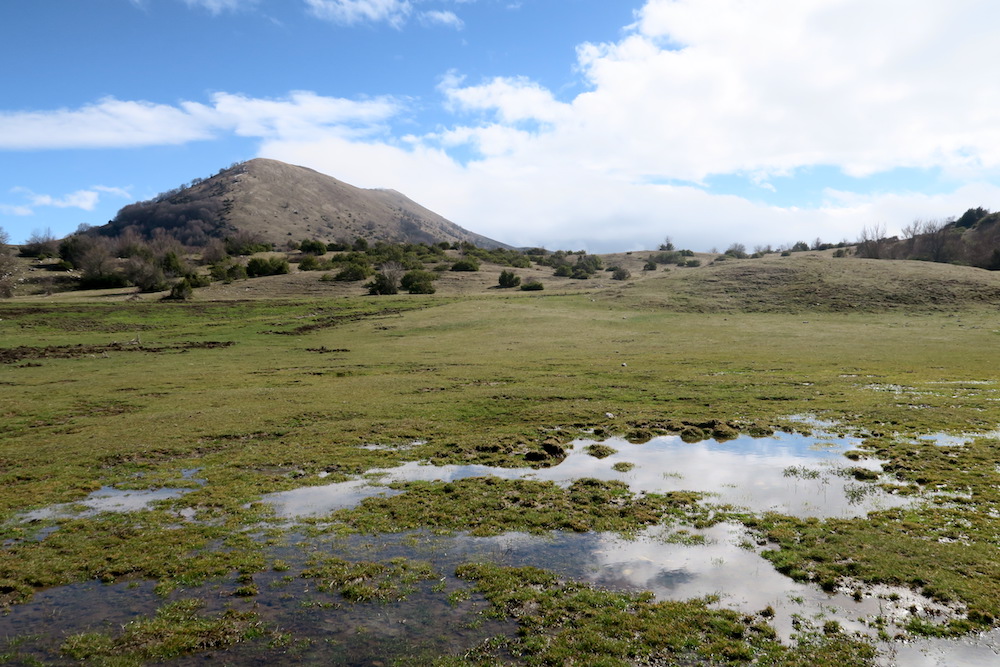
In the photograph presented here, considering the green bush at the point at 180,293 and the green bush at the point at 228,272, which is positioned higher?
the green bush at the point at 228,272

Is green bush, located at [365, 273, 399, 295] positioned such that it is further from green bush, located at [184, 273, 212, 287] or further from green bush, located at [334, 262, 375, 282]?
green bush, located at [184, 273, 212, 287]

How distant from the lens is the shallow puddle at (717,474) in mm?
12594

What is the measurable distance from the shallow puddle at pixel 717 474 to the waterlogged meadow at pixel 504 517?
0.32 ft

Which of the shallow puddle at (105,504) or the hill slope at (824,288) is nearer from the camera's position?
the shallow puddle at (105,504)

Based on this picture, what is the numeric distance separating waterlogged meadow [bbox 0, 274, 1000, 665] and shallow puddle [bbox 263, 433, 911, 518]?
0.10 metres

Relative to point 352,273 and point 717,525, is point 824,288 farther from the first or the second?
point 717,525

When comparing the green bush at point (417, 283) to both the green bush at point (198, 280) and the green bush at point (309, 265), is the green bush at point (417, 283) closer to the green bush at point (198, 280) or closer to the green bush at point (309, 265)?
the green bush at point (309, 265)

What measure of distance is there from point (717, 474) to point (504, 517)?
6174mm

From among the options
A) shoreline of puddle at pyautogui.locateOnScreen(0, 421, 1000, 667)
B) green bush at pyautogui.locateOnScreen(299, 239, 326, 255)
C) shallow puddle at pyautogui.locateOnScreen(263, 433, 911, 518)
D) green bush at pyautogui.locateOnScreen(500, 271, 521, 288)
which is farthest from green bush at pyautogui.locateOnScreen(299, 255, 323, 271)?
shallow puddle at pyautogui.locateOnScreen(263, 433, 911, 518)

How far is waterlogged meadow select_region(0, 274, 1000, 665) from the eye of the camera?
7.79 meters

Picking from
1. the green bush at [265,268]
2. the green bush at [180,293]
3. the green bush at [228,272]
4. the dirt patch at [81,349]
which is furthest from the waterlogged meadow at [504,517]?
the green bush at [265,268]

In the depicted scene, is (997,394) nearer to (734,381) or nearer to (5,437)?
(734,381)

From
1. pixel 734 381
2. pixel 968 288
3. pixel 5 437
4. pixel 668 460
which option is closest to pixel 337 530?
pixel 668 460

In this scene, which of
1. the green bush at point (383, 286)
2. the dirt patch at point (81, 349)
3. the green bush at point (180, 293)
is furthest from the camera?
the green bush at point (383, 286)
